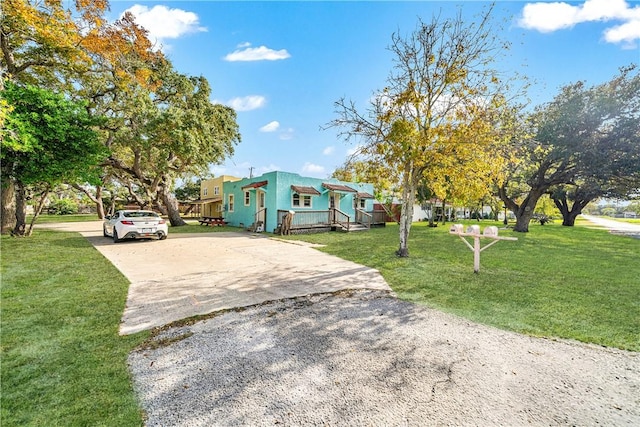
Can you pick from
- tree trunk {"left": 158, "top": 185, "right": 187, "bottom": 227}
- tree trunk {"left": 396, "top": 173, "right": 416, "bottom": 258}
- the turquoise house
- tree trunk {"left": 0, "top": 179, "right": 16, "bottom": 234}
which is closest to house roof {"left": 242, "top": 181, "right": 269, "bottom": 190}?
the turquoise house

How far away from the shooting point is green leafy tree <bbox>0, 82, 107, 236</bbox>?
27.3ft

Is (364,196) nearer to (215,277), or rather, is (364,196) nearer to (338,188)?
(338,188)

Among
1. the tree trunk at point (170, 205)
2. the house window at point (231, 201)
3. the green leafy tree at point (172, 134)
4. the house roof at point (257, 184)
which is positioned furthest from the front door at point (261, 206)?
the tree trunk at point (170, 205)

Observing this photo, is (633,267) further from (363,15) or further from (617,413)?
(363,15)

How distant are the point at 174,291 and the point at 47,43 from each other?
1296cm

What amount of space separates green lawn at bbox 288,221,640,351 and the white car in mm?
7251

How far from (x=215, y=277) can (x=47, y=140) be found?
8.33 metres

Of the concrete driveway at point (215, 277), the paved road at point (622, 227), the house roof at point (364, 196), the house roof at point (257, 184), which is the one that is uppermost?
the house roof at point (257, 184)

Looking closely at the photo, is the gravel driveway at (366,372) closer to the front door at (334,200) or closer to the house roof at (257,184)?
the house roof at (257,184)

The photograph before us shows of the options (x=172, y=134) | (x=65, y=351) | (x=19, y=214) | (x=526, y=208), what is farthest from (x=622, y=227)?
(x=19, y=214)

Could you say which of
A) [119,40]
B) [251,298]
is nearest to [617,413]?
[251,298]

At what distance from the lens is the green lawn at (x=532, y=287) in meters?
3.83

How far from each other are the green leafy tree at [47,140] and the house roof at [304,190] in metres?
9.34

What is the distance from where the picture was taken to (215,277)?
19.9ft
